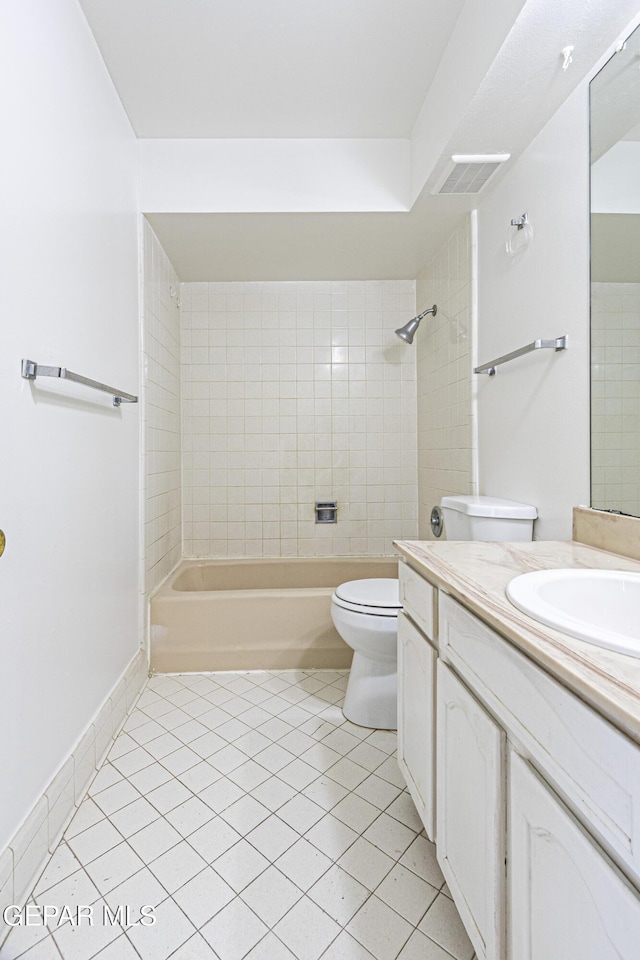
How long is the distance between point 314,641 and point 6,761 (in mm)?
1349

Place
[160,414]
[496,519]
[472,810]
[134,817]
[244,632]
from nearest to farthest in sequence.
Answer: [472,810], [134,817], [496,519], [244,632], [160,414]

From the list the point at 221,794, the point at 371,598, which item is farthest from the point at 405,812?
the point at 371,598

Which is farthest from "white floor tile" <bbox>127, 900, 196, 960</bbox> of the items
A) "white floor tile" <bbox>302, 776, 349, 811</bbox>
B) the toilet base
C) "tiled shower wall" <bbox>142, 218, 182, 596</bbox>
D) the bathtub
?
"tiled shower wall" <bbox>142, 218, 182, 596</bbox>

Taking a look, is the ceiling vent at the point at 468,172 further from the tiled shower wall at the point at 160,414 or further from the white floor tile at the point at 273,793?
the white floor tile at the point at 273,793

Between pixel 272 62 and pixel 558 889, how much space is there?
223cm

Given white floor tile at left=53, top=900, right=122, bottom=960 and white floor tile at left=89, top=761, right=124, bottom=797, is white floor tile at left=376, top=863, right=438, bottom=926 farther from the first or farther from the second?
white floor tile at left=89, top=761, right=124, bottom=797

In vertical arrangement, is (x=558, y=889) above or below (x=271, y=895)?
above

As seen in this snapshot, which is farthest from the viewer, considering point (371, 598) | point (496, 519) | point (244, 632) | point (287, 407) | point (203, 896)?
point (287, 407)

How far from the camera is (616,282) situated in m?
1.21

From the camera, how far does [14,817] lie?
103cm

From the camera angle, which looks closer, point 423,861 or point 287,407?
point 423,861

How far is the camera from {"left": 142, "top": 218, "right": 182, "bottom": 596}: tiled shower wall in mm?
2168

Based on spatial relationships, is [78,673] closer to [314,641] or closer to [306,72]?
[314,641]

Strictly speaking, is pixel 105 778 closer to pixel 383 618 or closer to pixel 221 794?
pixel 221 794
